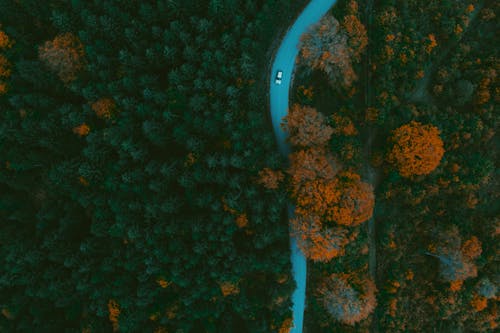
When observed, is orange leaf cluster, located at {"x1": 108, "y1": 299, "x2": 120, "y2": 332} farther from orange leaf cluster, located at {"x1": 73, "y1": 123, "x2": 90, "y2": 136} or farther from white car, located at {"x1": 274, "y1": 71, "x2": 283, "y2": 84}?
white car, located at {"x1": 274, "y1": 71, "x2": 283, "y2": 84}

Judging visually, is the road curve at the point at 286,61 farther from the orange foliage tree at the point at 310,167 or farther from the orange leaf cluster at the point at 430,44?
the orange leaf cluster at the point at 430,44

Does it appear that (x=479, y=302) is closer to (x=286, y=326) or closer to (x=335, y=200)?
(x=286, y=326)

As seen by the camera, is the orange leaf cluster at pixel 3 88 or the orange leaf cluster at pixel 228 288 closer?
the orange leaf cluster at pixel 228 288

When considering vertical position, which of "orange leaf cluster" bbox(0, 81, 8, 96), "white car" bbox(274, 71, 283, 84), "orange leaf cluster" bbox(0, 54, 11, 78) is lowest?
"white car" bbox(274, 71, 283, 84)

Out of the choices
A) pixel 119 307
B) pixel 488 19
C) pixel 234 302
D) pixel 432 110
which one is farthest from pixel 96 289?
pixel 488 19

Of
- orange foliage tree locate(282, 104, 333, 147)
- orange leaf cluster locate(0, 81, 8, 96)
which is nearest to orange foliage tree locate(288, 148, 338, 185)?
orange foliage tree locate(282, 104, 333, 147)

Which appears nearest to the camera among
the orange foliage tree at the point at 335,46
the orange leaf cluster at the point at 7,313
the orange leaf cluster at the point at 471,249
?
the orange foliage tree at the point at 335,46

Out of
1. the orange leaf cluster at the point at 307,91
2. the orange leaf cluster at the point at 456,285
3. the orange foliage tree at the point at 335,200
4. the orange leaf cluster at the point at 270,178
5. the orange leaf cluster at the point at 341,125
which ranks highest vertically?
the orange leaf cluster at the point at 307,91

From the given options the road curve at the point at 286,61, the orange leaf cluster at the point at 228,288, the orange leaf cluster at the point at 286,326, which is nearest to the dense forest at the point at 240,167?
the orange leaf cluster at the point at 286,326

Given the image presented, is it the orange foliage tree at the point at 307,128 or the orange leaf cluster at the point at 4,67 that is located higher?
the orange leaf cluster at the point at 4,67
